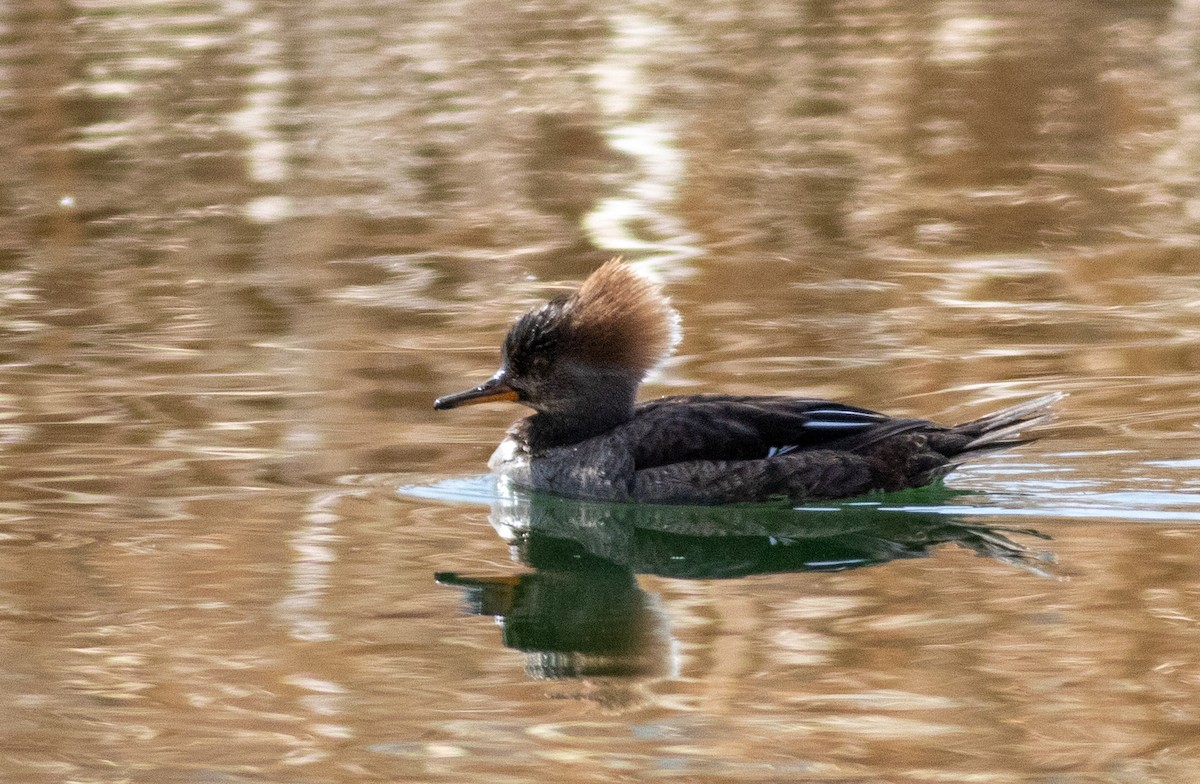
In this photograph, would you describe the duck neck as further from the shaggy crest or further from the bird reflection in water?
the bird reflection in water

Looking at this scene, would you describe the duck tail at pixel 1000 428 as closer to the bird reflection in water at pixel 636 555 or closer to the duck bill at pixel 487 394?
the bird reflection in water at pixel 636 555

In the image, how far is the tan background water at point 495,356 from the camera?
554 centimetres

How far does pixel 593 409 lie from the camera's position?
8.48m

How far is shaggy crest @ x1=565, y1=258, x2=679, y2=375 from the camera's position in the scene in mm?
8344

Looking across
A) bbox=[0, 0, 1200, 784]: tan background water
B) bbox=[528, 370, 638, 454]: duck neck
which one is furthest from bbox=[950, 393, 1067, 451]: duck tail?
bbox=[528, 370, 638, 454]: duck neck

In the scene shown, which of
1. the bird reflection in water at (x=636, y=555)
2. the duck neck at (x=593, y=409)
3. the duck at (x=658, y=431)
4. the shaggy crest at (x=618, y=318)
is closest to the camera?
the bird reflection in water at (x=636, y=555)

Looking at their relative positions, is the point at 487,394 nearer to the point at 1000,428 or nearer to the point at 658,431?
the point at 658,431

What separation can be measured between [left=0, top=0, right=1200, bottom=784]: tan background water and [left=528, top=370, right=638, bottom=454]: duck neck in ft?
1.70

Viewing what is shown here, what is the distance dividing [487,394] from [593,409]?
49 cm

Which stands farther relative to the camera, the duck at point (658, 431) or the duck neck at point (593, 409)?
the duck neck at point (593, 409)

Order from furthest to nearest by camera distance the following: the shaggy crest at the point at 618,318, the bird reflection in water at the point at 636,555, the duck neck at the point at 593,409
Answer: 1. the duck neck at the point at 593,409
2. the shaggy crest at the point at 618,318
3. the bird reflection in water at the point at 636,555

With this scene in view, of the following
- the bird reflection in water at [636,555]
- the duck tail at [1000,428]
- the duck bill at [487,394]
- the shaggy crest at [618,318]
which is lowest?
the bird reflection in water at [636,555]

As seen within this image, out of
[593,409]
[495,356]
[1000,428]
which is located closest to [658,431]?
[593,409]

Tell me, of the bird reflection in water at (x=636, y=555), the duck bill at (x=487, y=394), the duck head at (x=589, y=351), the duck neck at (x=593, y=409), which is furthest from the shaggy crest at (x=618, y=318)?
the bird reflection in water at (x=636, y=555)
